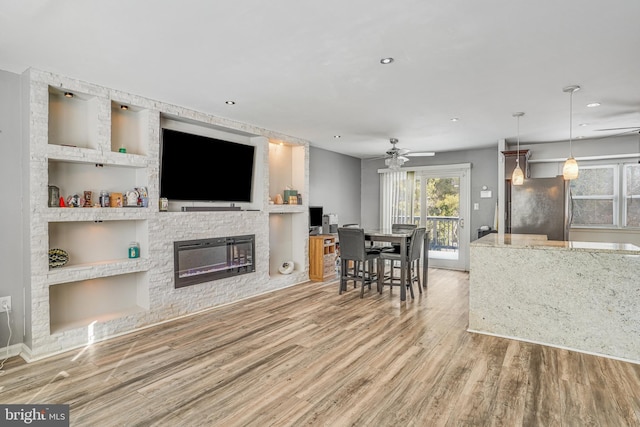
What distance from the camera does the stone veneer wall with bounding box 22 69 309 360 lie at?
3111 millimetres

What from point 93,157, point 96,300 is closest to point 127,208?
point 93,157

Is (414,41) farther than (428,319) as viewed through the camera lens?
No

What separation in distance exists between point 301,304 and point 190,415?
2.60 m

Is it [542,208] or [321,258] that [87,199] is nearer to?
[321,258]

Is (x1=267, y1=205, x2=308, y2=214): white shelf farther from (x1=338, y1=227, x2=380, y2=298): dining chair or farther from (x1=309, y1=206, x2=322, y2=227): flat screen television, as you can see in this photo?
(x1=338, y1=227, x2=380, y2=298): dining chair

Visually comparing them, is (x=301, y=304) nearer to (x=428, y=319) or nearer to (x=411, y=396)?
(x=428, y=319)

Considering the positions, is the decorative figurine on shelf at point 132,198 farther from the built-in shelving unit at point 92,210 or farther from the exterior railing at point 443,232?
the exterior railing at point 443,232

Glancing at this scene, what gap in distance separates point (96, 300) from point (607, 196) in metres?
7.87

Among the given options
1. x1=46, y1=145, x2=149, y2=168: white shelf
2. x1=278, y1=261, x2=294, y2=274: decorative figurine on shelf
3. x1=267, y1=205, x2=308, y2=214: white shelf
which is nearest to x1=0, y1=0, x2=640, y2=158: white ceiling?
x1=46, y1=145, x2=149, y2=168: white shelf

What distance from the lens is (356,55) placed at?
279 cm

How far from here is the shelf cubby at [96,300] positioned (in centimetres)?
351

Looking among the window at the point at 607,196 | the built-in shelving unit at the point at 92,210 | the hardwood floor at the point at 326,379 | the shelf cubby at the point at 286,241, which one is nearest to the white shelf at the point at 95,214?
the built-in shelving unit at the point at 92,210

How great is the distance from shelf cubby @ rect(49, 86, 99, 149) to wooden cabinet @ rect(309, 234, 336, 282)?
3.75 metres

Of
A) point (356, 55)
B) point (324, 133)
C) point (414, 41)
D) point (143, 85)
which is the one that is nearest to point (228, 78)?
point (143, 85)
